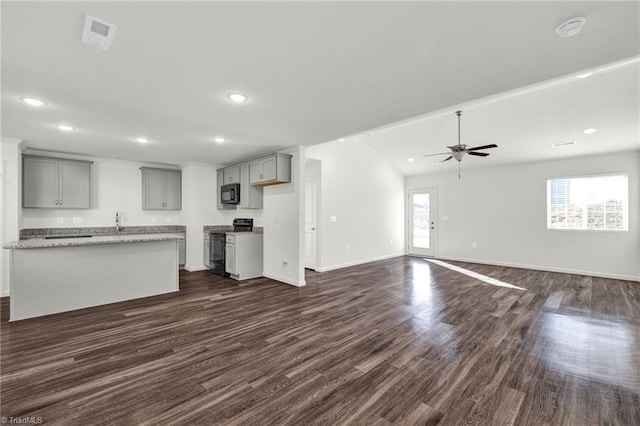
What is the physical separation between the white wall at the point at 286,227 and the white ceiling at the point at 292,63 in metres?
1.04

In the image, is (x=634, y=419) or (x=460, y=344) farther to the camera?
(x=460, y=344)

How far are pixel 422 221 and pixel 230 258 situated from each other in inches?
224

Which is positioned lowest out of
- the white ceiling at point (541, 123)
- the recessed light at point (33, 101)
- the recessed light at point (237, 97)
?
the recessed light at point (33, 101)

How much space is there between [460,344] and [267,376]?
74.7 inches

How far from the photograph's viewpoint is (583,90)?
3.80 meters

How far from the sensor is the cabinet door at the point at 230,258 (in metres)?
5.46

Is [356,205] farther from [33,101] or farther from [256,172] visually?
[33,101]

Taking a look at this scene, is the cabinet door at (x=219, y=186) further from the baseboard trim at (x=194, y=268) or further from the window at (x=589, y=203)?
the window at (x=589, y=203)

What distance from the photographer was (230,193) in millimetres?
6094

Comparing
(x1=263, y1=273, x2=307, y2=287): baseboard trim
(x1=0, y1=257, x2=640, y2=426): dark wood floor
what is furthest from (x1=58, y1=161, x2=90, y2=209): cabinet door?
(x1=263, y1=273, x2=307, y2=287): baseboard trim


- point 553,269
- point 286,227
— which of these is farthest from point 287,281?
point 553,269

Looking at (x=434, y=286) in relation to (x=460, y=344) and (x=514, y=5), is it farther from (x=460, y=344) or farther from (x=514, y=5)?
(x=514, y=5)

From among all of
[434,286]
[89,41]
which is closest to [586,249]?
[434,286]

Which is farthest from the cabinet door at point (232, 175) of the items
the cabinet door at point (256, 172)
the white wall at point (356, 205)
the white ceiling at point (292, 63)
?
the white ceiling at point (292, 63)
